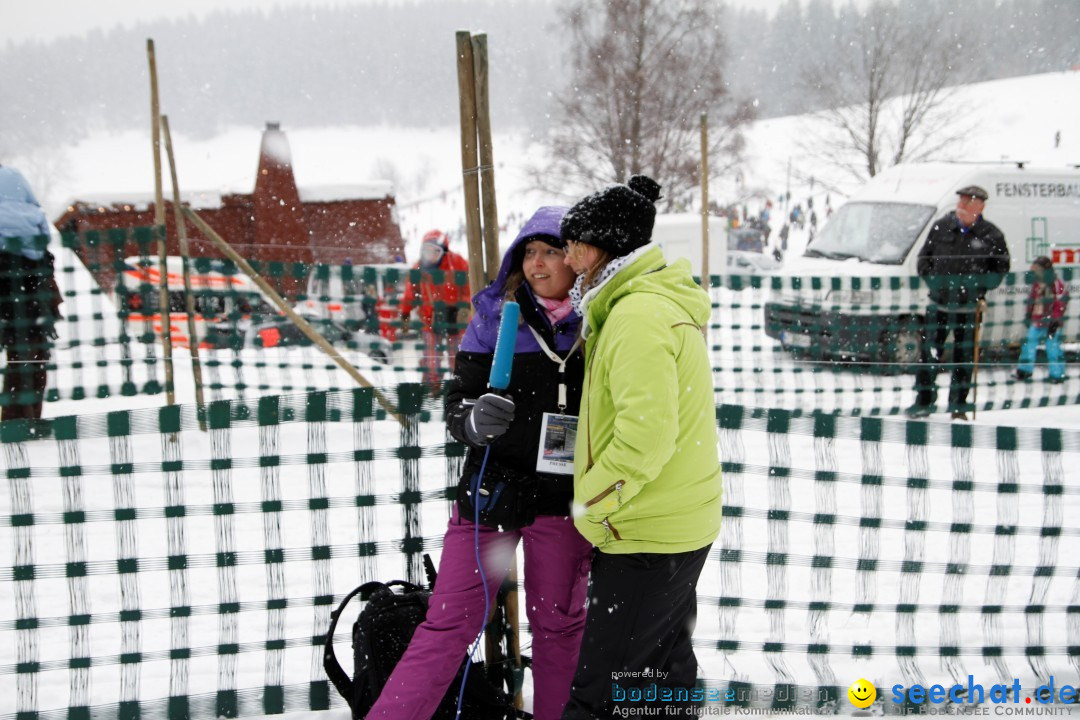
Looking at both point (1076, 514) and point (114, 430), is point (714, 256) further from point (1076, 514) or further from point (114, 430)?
point (114, 430)

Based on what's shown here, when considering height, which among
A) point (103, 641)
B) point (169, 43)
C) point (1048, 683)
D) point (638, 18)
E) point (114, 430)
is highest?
point (169, 43)

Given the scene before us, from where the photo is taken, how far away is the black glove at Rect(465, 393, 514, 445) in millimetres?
2275

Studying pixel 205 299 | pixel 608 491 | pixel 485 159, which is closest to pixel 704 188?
pixel 205 299

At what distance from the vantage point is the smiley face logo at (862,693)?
3.05 m

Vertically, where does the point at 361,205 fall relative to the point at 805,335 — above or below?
above

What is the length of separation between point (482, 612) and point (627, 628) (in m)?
0.53

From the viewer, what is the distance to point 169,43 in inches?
4953

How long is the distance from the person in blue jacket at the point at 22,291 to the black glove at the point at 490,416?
5592 mm

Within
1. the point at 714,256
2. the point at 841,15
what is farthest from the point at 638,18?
the point at 841,15

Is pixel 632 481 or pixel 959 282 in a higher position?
pixel 959 282

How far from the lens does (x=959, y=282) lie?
27.0 feet

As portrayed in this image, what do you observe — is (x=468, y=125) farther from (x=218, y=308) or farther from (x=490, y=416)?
(x=218, y=308)

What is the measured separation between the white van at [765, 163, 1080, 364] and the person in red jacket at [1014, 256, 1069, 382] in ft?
1.03

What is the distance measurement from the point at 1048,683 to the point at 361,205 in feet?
89.9
